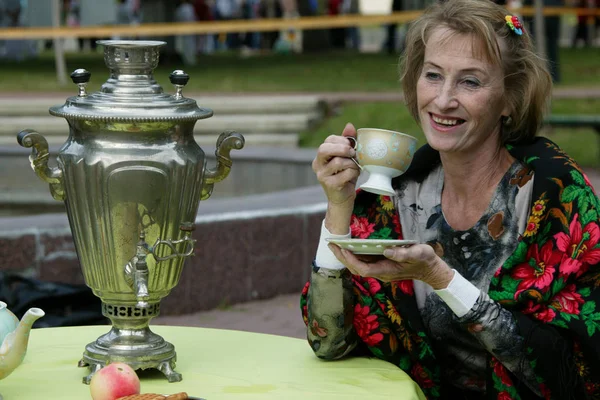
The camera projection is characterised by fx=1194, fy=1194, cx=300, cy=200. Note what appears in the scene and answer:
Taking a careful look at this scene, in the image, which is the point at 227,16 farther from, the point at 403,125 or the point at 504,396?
the point at 504,396

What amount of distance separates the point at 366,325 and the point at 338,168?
0.39 meters

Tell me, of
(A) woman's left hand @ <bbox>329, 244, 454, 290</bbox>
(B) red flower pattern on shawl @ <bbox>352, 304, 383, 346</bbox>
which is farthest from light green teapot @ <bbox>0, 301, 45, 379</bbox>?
(B) red flower pattern on shawl @ <bbox>352, 304, 383, 346</bbox>

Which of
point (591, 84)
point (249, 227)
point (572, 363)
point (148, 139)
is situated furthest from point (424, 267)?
point (591, 84)

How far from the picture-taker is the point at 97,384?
2.13m

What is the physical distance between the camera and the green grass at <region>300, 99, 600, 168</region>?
10.3 meters

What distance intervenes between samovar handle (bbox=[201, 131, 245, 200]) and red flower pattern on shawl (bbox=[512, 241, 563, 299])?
0.69 meters

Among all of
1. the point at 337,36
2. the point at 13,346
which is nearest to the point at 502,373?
the point at 13,346

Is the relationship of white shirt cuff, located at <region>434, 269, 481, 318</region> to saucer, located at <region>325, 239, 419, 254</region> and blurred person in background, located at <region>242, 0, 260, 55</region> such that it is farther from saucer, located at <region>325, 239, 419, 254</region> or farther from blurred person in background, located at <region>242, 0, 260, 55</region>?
blurred person in background, located at <region>242, 0, 260, 55</region>

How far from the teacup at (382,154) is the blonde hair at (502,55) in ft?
1.32

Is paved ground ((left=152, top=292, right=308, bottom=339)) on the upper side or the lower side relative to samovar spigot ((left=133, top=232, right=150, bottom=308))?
lower

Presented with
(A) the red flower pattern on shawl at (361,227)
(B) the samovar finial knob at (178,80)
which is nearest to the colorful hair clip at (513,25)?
(A) the red flower pattern on shawl at (361,227)

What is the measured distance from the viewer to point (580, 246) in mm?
2562

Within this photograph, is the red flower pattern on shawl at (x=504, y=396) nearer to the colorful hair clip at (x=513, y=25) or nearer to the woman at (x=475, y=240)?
the woman at (x=475, y=240)

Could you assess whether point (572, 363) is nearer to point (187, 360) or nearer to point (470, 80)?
point (470, 80)
